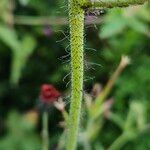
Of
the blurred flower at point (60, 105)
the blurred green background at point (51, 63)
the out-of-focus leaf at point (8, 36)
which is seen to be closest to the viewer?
the blurred flower at point (60, 105)

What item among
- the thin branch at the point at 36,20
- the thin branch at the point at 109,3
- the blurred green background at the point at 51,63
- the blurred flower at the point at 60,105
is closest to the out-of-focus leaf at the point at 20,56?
the blurred green background at the point at 51,63

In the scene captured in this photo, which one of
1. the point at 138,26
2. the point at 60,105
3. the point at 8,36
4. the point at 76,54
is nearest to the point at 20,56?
the point at 8,36

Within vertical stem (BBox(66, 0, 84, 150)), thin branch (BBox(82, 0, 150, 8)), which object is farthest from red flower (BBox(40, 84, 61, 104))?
thin branch (BBox(82, 0, 150, 8))

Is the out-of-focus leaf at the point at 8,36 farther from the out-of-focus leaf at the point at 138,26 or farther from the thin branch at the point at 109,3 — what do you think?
the thin branch at the point at 109,3

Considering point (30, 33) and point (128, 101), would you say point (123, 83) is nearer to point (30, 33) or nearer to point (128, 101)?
point (128, 101)

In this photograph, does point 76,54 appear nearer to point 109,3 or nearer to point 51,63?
point 109,3

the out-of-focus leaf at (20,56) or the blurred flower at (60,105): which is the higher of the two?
the out-of-focus leaf at (20,56)

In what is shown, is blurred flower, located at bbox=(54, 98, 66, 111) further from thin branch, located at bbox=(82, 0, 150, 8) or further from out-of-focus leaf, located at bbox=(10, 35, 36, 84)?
out-of-focus leaf, located at bbox=(10, 35, 36, 84)

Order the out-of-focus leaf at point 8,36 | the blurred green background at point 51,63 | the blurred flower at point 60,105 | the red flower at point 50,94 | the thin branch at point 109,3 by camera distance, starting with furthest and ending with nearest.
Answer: the out-of-focus leaf at point 8,36 → the blurred green background at point 51,63 → the red flower at point 50,94 → the blurred flower at point 60,105 → the thin branch at point 109,3
